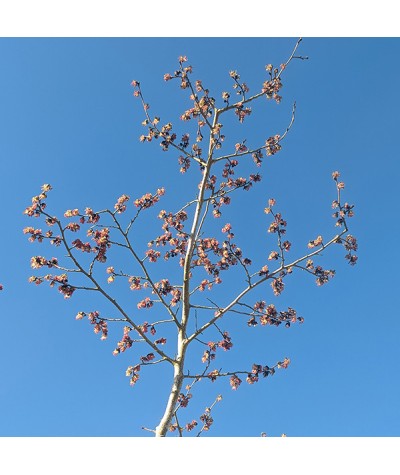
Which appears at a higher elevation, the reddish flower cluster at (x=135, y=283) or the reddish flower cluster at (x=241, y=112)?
the reddish flower cluster at (x=241, y=112)

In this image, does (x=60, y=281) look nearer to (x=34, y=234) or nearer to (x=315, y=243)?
(x=34, y=234)

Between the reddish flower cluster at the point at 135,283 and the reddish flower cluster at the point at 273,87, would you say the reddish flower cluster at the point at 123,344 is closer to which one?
the reddish flower cluster at the point at 135,283

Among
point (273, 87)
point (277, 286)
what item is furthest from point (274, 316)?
point (273, 87)

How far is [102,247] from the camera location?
7.13 meters

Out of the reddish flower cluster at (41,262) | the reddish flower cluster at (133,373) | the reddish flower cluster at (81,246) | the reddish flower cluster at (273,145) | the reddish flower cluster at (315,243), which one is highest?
the reddish flower cluster at (273,145)

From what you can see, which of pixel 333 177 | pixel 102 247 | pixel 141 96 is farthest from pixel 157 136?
pixel 333 177

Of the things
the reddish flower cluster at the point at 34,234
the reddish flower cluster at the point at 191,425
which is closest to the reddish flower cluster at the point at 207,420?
the reddish flower cluster at the point at 191,425

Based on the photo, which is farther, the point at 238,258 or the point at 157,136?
the point at 157,136

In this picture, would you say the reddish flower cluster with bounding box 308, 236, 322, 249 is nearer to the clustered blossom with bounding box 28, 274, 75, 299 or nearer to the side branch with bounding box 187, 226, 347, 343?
the side branch with bounding box 187, 226, 347, 343

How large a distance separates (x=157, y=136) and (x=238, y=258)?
10.4ft

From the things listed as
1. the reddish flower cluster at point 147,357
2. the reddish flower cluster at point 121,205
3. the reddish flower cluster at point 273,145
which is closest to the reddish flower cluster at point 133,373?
the reddish flower cluster at point 147,357

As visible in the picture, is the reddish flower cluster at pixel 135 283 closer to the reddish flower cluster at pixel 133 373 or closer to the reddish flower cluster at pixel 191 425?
the reddish flower cluster at pixel 133 373

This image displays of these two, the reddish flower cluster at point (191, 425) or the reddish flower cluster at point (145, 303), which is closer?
the reddish flower cluster at point (145, 303)

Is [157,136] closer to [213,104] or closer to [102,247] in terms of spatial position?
[213,104]
